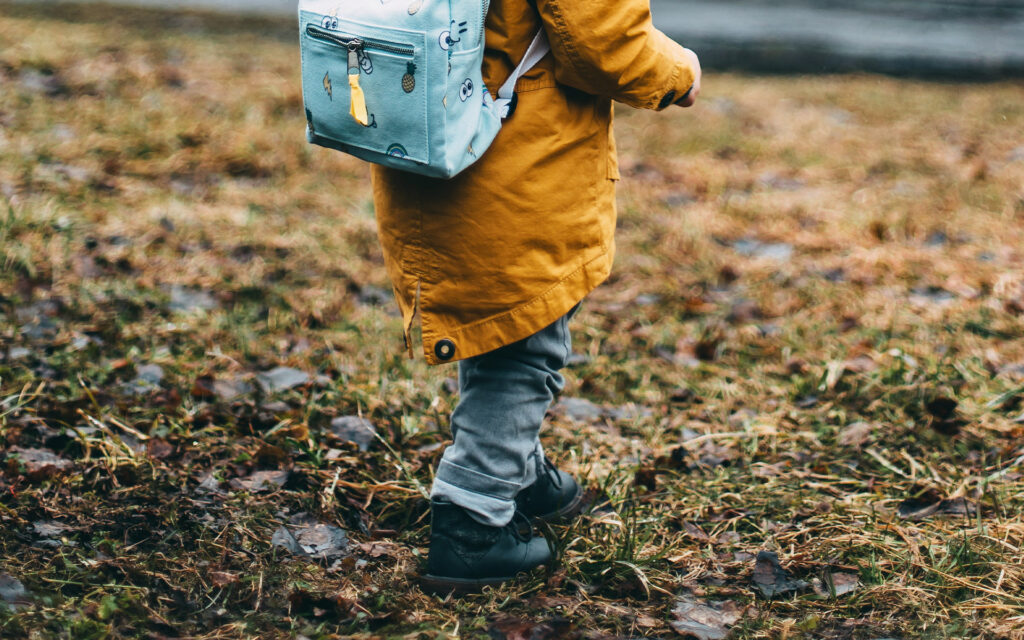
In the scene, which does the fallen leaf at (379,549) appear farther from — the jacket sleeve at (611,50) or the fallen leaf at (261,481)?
the jacket sleeve at (611,50)

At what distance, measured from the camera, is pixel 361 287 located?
12.6 ft

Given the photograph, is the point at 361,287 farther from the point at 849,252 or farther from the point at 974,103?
the point at 974,103

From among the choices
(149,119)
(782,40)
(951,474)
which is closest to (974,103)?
(782,40)

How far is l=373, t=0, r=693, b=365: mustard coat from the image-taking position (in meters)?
1.77

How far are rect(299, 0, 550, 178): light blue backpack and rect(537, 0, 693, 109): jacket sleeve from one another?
15 cm

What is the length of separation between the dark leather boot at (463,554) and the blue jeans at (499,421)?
3cm

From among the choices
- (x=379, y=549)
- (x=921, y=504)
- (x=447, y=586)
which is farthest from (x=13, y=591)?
(x=921, y=504)

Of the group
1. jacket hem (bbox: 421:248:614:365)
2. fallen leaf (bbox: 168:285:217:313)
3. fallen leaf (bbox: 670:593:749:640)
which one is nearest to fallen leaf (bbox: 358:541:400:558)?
jacket hem (bbox: 421:248:614:365)

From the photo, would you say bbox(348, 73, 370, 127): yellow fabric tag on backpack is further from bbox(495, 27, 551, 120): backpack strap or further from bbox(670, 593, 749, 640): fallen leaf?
bbox(670, 593, 749, 640): fallen leaf

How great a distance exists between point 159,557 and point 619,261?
2.63 m

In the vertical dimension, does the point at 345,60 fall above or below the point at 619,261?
above

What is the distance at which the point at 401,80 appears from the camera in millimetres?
1668

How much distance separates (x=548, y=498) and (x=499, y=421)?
1.35ft

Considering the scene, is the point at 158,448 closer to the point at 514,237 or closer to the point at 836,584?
the point at 514,237
